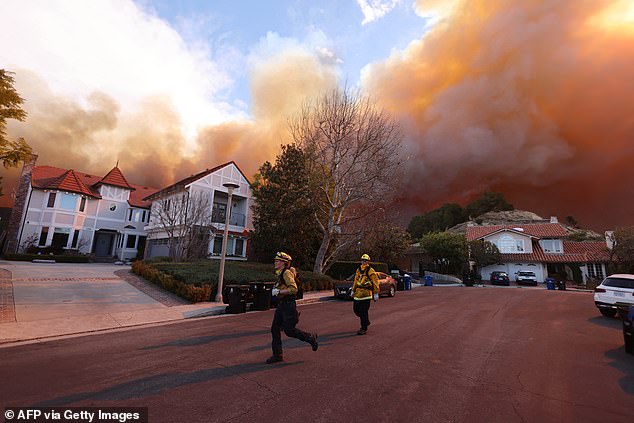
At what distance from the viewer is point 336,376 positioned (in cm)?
491

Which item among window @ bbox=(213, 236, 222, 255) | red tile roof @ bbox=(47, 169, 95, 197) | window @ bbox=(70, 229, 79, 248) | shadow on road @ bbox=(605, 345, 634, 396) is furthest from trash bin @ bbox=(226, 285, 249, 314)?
red tile roof @ bbox=(47, 169, 95, 197)

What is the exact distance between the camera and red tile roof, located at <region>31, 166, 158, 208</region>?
31766 millimetres

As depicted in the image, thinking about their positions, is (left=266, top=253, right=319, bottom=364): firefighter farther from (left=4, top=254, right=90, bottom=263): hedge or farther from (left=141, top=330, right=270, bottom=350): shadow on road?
(left=4, top=254, right=90, bottom=263): hedge

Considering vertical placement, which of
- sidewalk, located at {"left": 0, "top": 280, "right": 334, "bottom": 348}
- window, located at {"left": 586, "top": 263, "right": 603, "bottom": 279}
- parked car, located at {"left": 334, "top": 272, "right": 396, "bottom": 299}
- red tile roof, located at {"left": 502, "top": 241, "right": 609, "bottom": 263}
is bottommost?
sidewalk, located at {"left": 0, "top": 280, "right": 334, "bottom": 348}

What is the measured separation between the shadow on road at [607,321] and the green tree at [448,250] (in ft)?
91.7

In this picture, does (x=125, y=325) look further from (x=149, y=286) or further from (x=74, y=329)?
(x=149, y=286)

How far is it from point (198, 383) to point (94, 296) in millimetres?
10357

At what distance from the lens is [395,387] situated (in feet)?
14.8

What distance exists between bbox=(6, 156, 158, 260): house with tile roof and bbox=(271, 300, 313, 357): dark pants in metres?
34.8

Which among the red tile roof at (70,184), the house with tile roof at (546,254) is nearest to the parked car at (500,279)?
the house with tile roof at (546,254)

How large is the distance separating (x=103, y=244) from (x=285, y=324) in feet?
127

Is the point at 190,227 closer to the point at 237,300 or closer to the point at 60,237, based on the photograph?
the point at 237,300

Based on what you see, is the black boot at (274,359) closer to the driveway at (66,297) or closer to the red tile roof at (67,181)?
the driveway at (66,297)

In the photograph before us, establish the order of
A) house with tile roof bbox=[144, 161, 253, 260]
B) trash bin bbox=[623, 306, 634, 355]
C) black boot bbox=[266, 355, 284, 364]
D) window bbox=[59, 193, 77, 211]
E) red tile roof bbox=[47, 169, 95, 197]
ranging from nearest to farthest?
black boot bbox=[266, 355, 284, 364]
trash bin bbox=[623, 306, 634, 355]
house with tile roof bbox=[144, 161, 253, 260]
window bbox=[59, 193, 77, 211]
red tile roof bbox=[47, 169, 95, 197]
